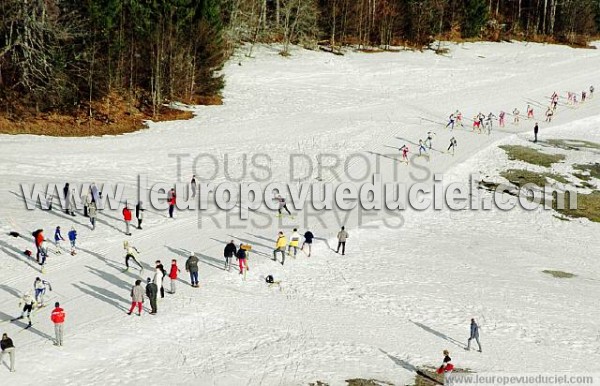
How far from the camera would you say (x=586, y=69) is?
7225cm

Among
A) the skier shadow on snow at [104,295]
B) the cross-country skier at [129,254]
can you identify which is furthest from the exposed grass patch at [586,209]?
the skier shadow on snow at [104,295]

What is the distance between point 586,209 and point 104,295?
27968 mm

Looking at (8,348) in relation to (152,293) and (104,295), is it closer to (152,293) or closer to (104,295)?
(152,293)

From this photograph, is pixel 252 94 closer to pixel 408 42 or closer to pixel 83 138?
pixel 83 138

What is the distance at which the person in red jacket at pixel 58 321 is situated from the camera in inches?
605

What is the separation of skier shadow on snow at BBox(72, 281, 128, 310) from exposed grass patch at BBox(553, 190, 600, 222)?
25.9m

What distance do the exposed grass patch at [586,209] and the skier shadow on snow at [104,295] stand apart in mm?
25916

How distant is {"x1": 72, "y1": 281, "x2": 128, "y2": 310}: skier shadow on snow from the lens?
1847cm

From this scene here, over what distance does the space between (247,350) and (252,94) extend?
135ft

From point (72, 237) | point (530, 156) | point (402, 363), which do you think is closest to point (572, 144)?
point (530, 156)

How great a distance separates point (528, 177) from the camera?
3806cm

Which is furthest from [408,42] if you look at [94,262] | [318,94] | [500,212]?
[94,262]

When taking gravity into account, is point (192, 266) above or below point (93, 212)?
below

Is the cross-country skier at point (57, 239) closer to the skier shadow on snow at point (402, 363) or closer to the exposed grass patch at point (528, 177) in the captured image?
the skier shadow on snow at point (402, 363)
